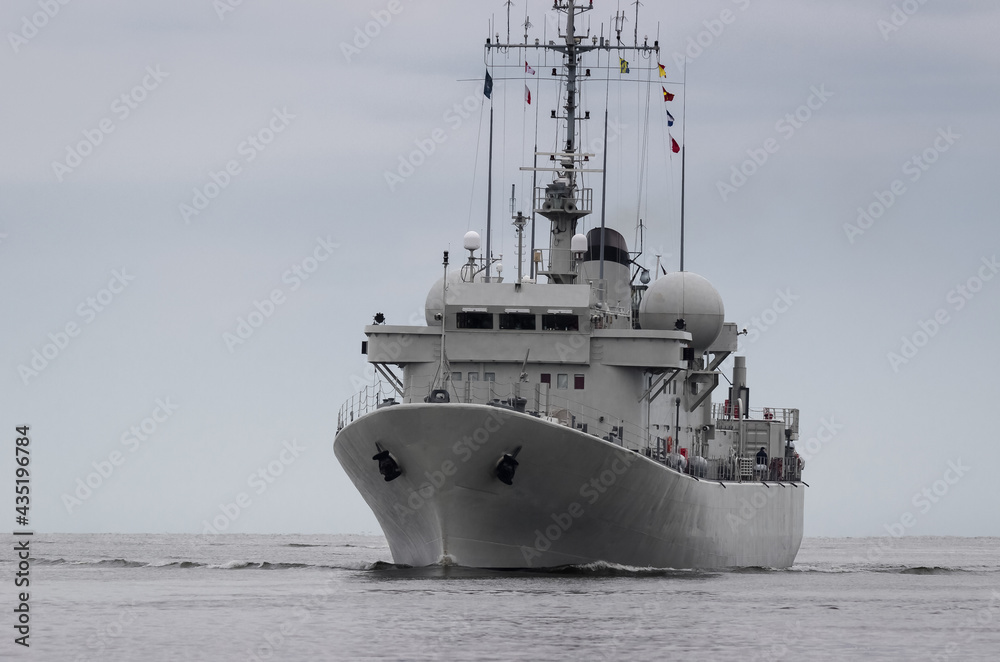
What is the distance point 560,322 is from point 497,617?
13.2 m

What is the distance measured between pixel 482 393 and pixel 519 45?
1202cm

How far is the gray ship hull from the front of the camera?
120 ft

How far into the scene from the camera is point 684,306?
1783 inches

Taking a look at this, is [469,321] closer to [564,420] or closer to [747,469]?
[564,420]

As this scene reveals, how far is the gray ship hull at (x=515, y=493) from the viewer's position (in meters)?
36.5

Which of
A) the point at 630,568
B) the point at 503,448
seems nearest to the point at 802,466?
the point at 630,568

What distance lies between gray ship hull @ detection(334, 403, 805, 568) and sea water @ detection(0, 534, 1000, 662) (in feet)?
1.94

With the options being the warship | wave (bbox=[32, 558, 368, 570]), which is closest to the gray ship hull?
the warship

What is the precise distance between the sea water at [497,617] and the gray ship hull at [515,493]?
593mm

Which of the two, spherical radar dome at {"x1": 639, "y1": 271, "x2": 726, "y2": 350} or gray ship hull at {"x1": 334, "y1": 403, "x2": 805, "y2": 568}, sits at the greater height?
spherical radar dome at {"x1": 639, "y1": 271, "x2": 726, "y2": 350}

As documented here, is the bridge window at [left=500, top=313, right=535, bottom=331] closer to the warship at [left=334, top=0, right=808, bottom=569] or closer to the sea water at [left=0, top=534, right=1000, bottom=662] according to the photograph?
the warship at [left=334, top=0, right=808, bottom=569]

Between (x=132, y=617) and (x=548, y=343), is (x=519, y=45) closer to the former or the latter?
(x=548, y=343)

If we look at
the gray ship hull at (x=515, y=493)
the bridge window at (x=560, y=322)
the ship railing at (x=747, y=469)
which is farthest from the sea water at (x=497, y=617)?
the bridge window at (x=560, y=322)

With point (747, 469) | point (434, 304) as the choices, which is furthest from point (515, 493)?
point (747, 469)
